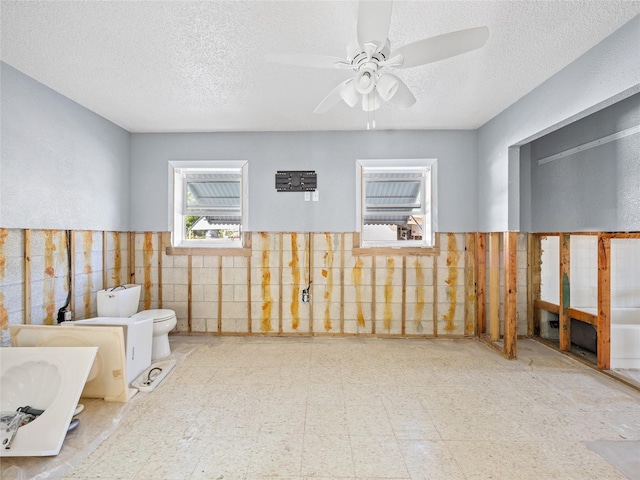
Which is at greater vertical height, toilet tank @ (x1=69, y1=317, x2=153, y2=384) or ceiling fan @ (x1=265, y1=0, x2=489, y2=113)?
ceiling fan @ (x1=265, y1=0, x2=489, y2=113)

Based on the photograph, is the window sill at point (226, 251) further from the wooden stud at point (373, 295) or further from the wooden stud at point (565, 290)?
the wooden stud at point (565, 290)

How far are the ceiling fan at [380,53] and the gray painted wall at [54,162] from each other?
2248 millimetres

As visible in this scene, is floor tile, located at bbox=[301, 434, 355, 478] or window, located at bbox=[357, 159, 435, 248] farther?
window, located at bbox=[357, 159, 435, 248]

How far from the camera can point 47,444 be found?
171 centimetres

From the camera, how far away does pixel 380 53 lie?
1.65 meters

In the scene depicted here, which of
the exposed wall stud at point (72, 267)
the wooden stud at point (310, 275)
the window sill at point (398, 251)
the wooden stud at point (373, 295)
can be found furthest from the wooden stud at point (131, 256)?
the wooden stud at point (373, 295)

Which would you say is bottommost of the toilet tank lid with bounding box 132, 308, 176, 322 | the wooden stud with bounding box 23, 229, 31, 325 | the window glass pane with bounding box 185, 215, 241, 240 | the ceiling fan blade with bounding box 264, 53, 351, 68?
the toilet tank lid with bounding box 132, 308, 176, 322

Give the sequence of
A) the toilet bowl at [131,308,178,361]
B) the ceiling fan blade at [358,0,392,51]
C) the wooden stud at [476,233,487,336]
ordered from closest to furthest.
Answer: the ceiling fan blade at [358,0,392,51], the toilet bowl at [131,308,178,361], the wooden stud at [476,233,487,336]

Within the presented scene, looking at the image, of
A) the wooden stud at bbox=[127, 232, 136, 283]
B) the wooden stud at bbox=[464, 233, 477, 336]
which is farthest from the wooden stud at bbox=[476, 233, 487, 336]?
the wooden stud at bbox=[127, 232, 136, 283]

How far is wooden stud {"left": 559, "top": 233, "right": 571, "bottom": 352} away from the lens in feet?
10.5

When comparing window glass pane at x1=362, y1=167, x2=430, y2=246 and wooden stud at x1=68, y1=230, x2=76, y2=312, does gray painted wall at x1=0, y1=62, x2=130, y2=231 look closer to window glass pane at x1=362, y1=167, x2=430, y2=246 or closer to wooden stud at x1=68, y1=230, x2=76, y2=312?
wooden stud at x1=68, y1=230, x2=76, y2=312

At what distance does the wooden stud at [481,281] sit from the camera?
11.7 feet

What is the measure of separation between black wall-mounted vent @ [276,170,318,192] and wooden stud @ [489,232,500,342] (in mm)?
2173

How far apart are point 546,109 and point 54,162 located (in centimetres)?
440
